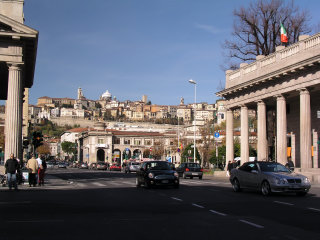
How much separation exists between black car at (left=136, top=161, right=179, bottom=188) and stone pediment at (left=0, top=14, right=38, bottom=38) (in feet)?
36.7

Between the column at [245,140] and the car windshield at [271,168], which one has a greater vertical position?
the column at [245,140]

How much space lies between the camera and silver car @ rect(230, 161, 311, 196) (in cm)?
2072

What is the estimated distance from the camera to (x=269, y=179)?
2117 cm

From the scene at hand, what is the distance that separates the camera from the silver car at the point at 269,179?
2072 centimetres

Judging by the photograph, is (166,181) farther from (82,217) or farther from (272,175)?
(82,217)

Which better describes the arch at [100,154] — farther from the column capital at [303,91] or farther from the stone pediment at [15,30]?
the stone pediment at [15,30]

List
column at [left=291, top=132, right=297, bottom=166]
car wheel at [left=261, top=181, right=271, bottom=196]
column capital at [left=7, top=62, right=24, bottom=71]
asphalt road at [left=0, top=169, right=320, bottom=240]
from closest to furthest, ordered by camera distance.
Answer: asphalt road at [left=0, top=169, right=320, bottom=240]
car wheel at [left=261, top=181, right=271, bottom=196]
column capital at [left=7, top=62, right=24, bottom=71]
column at [left=291, top=132, right=297, bottom=166]

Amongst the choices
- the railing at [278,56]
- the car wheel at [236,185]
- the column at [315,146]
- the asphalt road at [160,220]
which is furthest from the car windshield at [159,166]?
the column at [315,146]

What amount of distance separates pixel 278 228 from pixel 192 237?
2.41 metres

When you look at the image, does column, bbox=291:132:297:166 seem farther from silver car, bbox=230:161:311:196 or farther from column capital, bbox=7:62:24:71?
column capital, bbox=7:62:24:71

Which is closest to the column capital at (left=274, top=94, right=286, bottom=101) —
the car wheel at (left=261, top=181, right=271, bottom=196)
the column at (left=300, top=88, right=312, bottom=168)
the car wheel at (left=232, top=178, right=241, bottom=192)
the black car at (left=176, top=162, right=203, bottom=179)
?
the column at (left=300, top=88, right=312, bottom=168)

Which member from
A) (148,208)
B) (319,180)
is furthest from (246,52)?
(148,208)

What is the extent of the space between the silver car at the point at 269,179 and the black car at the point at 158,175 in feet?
13.2

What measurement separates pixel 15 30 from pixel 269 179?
1856cm
